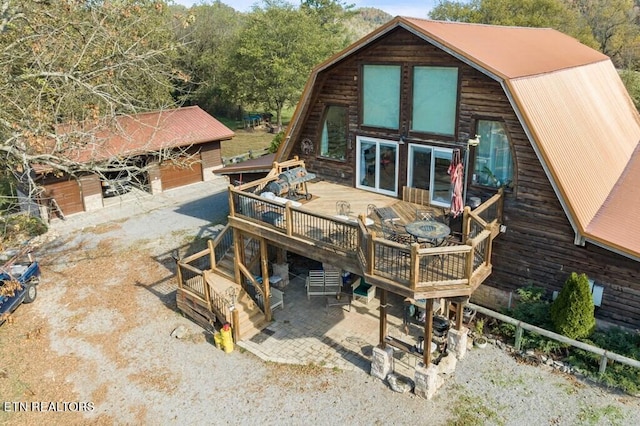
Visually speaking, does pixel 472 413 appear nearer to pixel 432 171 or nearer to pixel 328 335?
pixel 328 335

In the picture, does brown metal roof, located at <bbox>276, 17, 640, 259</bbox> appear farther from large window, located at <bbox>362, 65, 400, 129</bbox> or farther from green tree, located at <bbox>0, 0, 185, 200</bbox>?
green tree, located at <bbox>0, 0, 185, 200</bbox>

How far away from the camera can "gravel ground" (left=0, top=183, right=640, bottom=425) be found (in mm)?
10633

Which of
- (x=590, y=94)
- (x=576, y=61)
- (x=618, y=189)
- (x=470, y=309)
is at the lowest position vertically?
(x=470, y=309)

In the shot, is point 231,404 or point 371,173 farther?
point 371,173

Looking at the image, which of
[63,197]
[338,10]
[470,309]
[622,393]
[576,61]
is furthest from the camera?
[338,10]

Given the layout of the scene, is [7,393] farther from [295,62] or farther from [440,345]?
[295,62]

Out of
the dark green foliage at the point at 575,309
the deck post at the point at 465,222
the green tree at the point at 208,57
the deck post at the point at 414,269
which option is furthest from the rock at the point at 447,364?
the green tree at the point at 208,57

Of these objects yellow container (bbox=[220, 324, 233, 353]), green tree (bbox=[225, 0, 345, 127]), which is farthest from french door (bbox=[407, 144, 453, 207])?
green tree (bbox=[225, 0, 345, 127])

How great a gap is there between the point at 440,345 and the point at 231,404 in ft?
17.6

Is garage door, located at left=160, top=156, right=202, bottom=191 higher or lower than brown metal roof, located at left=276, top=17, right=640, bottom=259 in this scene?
lower

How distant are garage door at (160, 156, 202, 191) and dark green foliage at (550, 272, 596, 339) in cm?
2105

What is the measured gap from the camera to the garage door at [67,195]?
2311cm

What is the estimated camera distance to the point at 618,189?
13.5 meters

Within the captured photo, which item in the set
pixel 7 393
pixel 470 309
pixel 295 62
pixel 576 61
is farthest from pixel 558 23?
pixel 7 393
